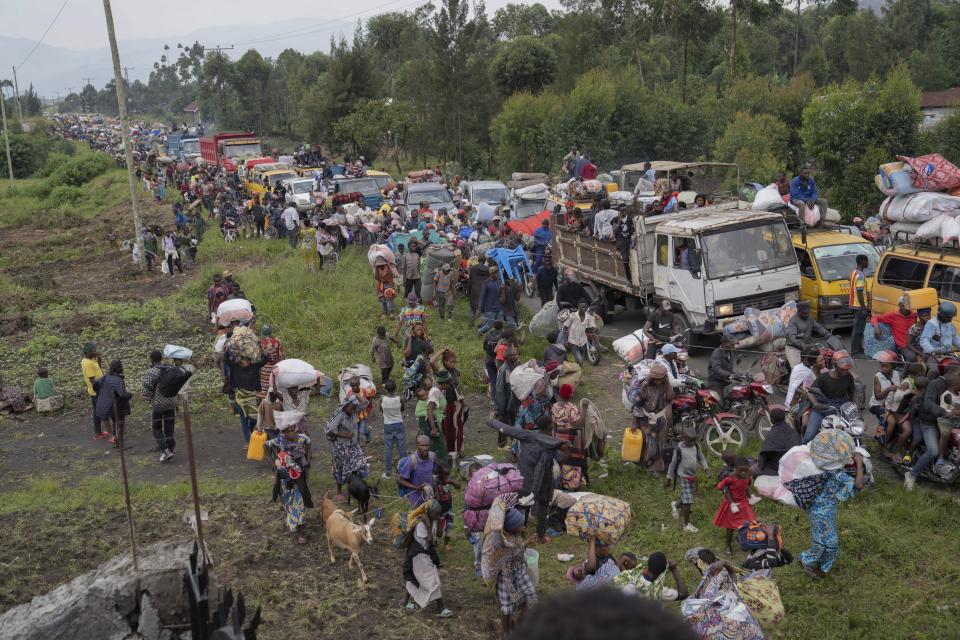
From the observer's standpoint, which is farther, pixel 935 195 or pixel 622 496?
pixel 935 195

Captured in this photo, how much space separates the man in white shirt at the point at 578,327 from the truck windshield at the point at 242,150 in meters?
36.2

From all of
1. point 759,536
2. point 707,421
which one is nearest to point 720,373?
point 707,421

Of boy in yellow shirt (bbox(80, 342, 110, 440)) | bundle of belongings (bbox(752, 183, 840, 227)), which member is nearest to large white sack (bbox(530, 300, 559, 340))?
bundle of belongings (bbox(752, 183, 840, 227))

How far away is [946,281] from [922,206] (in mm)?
1324

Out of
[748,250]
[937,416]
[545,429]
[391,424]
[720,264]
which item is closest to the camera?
[545,429]

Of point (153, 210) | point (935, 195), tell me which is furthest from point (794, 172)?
point (153, 210)

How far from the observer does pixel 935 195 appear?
41.3 ft

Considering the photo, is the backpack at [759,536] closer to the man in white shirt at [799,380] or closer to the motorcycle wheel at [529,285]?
the man in white shirt at [799,380]

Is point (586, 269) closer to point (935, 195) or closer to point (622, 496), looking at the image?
point (935, 195)

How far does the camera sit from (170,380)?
11961 mm

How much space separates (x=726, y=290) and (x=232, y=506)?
7926mm

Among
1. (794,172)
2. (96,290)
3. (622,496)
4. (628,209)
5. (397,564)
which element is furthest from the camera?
(794,172)

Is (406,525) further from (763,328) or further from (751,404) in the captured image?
(763,328)

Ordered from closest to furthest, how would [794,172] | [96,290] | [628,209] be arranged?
1. [628,209]
2. [96,290]
3. [794,172]
